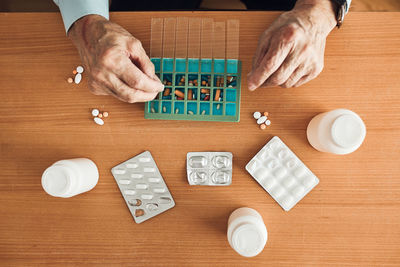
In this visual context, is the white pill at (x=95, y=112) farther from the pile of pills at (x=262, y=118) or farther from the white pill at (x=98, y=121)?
the pile of pills at (x=262, y=118)

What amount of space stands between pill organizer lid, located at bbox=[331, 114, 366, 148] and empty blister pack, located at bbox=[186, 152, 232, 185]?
0.85ft

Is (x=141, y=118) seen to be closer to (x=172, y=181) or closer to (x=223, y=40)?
(x=172, y=181)

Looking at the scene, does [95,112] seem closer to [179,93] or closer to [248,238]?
[179,93]

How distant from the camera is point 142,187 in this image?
2.50 feet

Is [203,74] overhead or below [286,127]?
overhead

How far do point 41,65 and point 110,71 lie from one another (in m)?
0.26

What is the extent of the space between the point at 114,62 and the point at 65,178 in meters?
0.29

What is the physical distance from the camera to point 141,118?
0.76 metres

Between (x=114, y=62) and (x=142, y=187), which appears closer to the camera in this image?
(x=114, y=62)

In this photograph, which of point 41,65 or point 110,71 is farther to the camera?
point 41,65

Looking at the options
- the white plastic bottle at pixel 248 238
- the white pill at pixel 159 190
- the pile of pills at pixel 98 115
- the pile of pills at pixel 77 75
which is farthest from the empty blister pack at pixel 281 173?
the pile of pills at pixel 77 75

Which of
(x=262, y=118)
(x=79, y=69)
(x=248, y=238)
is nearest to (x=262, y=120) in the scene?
(x=262, y=118)

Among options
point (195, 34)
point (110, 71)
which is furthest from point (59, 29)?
point (195, 34)

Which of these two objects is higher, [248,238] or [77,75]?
[77,75]
